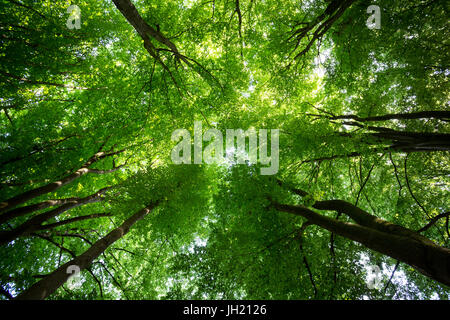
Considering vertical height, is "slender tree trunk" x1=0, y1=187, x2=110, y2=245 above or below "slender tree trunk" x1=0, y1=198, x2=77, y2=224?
below

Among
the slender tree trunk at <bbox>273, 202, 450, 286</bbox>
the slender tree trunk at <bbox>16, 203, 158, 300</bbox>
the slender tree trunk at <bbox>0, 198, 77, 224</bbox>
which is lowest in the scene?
the slender tree trunk at <bbox>16, 203, 158, 300</bbox>

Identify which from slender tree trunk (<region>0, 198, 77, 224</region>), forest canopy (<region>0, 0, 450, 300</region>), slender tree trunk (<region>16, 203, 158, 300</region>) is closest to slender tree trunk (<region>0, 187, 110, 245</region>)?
forest canopy (<region>0, 0, 450, 300</region>)

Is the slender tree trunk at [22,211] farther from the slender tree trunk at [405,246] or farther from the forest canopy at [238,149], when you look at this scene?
the slender tree trunk at [405,246]

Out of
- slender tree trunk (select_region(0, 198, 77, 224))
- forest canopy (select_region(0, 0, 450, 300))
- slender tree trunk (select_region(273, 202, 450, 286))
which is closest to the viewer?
slender tree trunk (select_region(273, 202, 450, 286))

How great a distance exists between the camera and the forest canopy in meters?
5.32

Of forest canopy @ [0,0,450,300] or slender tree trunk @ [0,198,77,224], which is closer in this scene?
slender tree trunk @ [0,198,77,224]

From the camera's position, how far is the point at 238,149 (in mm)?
7691

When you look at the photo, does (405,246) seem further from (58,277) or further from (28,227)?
(28,227)

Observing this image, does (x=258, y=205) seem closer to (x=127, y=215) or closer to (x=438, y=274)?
(x=438, y=274)

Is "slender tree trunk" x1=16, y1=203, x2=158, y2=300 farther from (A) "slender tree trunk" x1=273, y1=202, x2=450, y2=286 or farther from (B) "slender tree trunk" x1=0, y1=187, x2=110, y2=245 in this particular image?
(A) "slender tree trunk" x1=273, y1=202, x2=450, y2=286

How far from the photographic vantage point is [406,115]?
535 centimetres

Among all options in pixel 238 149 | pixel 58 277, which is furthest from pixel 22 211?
pixel 238 149
